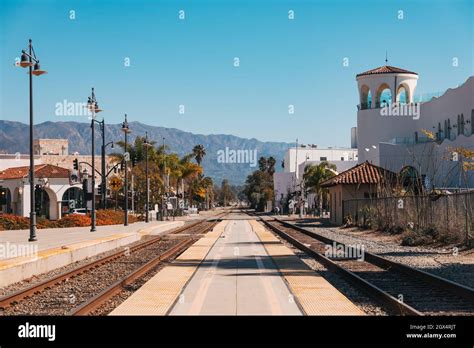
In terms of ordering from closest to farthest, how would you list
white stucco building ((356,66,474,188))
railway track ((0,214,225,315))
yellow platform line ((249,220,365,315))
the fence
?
yellow platform line ((249,220,365,315)), railway track ((0,214,225,315)), the fence, white stucco building ((356,66,474,188))

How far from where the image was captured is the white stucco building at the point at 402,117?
65.4 metres

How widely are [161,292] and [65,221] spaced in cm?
3911

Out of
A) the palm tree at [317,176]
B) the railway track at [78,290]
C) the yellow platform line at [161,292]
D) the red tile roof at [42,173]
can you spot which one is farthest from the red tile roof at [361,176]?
the palm tree at [317,176]

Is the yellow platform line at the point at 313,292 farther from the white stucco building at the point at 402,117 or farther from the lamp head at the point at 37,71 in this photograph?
the white stucco building at the point at 402,117

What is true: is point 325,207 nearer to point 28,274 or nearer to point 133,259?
point 133,259

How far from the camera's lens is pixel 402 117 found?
8762cm

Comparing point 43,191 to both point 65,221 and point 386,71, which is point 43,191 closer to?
point 65,221

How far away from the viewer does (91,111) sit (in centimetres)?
3947

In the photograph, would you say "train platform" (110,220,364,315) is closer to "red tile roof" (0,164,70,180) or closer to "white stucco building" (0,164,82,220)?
"white stucco building" (0,164,82,220)

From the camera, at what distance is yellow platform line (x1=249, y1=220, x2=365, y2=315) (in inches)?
506

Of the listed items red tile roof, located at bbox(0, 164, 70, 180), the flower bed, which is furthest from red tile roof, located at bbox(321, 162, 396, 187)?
red tile roof, located at bbox(0, 164, 70, 180)

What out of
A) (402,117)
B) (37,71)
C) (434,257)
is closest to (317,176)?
(402,117)

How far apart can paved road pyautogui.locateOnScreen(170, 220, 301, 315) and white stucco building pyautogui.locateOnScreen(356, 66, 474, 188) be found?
1602 inches
